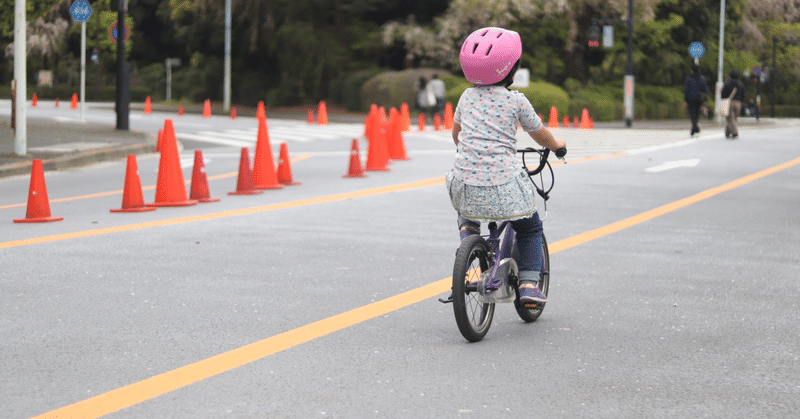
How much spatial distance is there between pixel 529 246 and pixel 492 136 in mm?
737

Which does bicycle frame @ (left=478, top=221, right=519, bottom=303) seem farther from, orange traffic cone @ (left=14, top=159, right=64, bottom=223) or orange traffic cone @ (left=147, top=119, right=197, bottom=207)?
orange traffic cone @ (left=147, top=119, right=197, bottom=207)

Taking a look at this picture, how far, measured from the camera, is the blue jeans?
20.3 ft

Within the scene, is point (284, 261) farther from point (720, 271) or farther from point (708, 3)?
point (708, 3)

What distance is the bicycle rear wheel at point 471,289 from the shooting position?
567 centimetres

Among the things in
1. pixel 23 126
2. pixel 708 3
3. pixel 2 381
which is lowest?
pixel 2 381

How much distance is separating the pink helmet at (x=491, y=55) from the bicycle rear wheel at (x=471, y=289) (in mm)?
862

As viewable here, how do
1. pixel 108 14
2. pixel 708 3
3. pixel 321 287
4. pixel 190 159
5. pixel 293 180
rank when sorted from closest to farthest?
pixel 321 287 → pixel 293 180 → pixel 190 159 → pixel 708 3 → pixel 108 14

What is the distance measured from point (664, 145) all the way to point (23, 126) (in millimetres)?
14176

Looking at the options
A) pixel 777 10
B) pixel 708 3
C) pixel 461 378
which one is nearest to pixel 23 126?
Result: pixel 461 378

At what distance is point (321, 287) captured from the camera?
24.8ft

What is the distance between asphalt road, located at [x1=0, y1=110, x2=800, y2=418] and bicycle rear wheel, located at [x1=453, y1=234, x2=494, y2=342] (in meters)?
0.13

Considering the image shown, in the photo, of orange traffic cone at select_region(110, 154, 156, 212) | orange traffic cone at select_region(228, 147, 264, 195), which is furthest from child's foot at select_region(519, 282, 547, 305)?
orange traffic cone at select_region(228, 147, 264, 195)

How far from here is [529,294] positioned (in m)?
6.23

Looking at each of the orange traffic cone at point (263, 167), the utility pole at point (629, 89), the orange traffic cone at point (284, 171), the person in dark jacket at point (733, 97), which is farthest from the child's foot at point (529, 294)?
the utility pole at point (629, 89)
